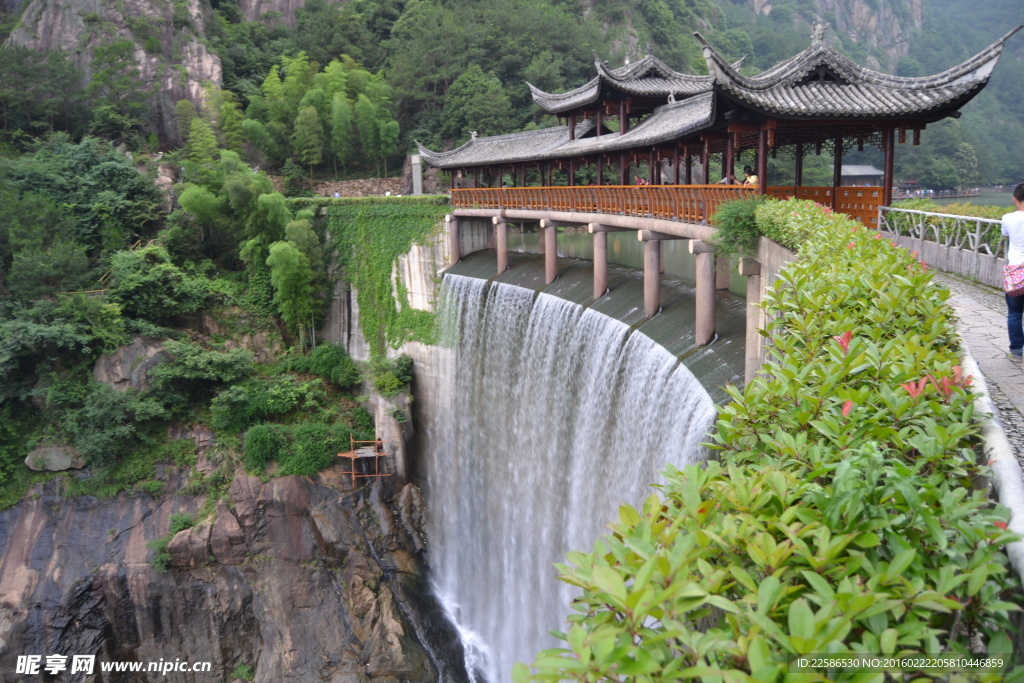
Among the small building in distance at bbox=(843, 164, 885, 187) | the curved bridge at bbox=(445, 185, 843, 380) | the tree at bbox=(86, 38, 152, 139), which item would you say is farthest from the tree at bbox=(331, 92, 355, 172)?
the small building in distance at bbox=(843, 164, 885, 187)

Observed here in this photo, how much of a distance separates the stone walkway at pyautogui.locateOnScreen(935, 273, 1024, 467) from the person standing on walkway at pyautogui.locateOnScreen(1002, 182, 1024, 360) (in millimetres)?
160

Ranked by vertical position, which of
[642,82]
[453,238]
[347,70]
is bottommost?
[453,238]

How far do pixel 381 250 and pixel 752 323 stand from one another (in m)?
19.5

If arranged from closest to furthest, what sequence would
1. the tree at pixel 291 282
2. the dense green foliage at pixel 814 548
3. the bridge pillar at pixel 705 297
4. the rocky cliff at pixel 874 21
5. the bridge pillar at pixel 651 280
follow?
the dense green foliage at pixel 814 548 < the bridge pillar at pixel 705 297 < the bridge pillar at pixel 651 280 < the tree at pixel 291 282 < the rocky cliff at pixel 874 21

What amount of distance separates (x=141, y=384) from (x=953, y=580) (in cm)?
2596

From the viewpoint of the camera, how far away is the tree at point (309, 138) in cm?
4159

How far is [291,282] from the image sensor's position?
27.8 metres

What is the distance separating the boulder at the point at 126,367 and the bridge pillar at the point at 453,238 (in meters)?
9.98

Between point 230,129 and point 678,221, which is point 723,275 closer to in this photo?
point 678,221

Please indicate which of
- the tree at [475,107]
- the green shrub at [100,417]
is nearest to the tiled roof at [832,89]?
the green shrub at [100,417]

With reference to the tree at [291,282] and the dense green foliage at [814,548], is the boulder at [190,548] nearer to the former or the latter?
the tree at [291,282]

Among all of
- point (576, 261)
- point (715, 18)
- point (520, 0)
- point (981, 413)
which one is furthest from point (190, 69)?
point (715, 18)

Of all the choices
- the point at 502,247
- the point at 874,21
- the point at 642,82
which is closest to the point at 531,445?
the point at 502,247

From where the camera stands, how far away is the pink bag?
715 centimetres
